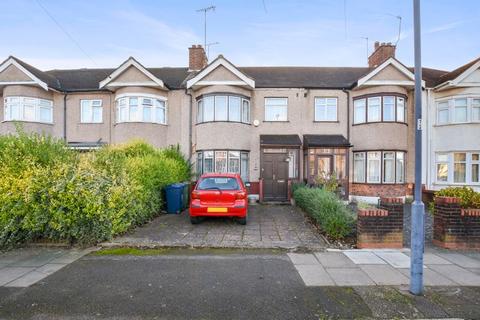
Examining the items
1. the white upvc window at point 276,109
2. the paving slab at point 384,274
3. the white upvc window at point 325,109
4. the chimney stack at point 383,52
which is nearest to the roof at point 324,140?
the white upvc window at point 325,109

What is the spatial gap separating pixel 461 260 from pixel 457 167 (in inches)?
430

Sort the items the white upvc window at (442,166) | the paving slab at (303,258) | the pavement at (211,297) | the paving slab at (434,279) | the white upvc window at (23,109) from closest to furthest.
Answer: the pavement at (211,297) → the paving slab at (434,279) → the paving slab at (303,258) → the white upvc window at (442,166) → the white upvc window at (23,109)

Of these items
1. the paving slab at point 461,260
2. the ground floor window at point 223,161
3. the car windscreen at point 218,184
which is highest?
the ground floor window at point 223,161

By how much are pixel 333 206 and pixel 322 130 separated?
8219mm

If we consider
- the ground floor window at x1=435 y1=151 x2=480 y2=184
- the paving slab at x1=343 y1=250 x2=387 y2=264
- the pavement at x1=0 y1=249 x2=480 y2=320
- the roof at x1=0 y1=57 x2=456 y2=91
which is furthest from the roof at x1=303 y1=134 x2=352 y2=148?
the pavement at x1=0 y1=249 x2=480 y2=320

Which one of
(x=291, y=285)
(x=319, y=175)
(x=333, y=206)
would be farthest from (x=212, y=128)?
(x=291, y=285)

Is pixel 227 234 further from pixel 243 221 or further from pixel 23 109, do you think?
pixel 23 109

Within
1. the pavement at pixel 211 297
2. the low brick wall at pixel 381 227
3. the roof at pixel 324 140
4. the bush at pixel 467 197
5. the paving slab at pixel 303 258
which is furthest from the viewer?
the roof at pixel 324 140

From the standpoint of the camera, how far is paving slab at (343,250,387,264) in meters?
5.16

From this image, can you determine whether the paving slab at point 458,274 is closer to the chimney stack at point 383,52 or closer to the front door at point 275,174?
the front door at point 275,174

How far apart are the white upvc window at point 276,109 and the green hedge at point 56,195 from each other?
9071 millimetres

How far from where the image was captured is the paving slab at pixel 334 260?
4969 millimetres

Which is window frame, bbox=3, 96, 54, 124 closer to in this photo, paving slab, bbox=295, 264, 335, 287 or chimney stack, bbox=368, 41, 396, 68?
paving slab, bbox=295, 264, 335, 287

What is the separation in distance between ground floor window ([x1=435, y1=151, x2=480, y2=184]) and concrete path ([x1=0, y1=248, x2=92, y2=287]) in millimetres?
16025
